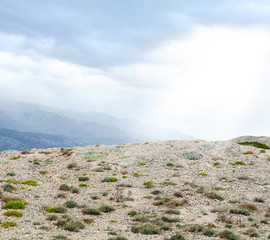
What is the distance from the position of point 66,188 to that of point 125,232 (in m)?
13.5

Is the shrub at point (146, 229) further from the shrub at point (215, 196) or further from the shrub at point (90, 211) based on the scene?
the shrub at point (215, 196)

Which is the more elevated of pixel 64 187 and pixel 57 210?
pixel 64 187

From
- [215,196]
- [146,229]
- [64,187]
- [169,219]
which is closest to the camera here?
[146,229]

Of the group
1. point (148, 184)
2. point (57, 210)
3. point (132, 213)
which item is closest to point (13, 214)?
point (57, 210)

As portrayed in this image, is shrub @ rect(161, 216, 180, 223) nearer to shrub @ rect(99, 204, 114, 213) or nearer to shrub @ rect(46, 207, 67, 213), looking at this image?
shrub @ rect(99, 204, 114, 213)

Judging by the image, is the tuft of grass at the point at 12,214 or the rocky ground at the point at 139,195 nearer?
the rocky ground at the point at 139,195

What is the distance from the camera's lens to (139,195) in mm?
27656

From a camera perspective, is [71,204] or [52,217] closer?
[52,217]

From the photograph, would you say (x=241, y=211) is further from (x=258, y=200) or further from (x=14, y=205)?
(x=14, y=205)

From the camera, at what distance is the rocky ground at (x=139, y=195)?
17.5 meters

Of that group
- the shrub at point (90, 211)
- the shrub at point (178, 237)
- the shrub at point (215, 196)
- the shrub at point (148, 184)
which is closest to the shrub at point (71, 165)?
the shrub at point (148, 184)

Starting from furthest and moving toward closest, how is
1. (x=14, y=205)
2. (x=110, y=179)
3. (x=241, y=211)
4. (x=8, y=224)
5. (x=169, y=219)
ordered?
Answer: (x=110, y=179) < (x=241, y=211) < (x=14, y=205) < (x=169, y=219) < (x=8, y=224)

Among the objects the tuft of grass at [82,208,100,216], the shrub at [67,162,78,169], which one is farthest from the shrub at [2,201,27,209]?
the shrub at [67,162,78,169]

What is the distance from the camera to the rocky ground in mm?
17469
